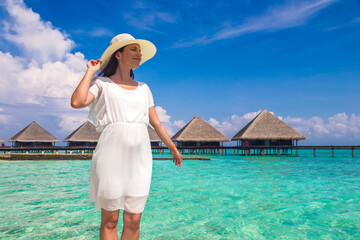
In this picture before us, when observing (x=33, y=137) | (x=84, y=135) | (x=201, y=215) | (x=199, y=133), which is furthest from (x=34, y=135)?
(x=201, y=215)

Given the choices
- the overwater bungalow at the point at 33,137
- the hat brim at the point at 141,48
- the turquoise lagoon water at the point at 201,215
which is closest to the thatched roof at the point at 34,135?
the overwater bungalow at the point at 33,137

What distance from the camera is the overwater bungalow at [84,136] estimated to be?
121 ft

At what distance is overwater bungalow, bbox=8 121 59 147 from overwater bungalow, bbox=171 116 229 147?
58.6 ft

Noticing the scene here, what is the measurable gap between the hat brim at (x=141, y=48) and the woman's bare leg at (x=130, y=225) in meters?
1.05

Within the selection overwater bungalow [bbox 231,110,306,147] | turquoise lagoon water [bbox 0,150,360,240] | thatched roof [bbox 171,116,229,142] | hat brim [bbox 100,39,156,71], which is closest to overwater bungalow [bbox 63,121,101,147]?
thatched roof [bbox 171,116,229,142]

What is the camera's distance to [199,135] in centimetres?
3381

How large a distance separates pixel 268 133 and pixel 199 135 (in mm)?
7872

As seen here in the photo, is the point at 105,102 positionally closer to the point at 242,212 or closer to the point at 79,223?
the point at 79,223

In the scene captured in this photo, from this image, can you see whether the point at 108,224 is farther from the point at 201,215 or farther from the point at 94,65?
the point at 201,215

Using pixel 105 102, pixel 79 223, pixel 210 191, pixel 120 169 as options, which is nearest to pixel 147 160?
pixel 120 169

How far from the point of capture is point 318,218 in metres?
5.14

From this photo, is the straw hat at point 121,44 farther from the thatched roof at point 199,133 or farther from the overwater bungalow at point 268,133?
the thatched roof at point 199,133

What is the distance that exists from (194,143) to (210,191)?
2745cm

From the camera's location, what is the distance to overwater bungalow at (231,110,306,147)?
3023cm
